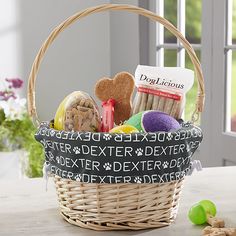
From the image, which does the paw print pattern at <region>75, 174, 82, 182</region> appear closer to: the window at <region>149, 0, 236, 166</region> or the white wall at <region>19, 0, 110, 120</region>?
the window at <region>149, 0, 236, 166</region>

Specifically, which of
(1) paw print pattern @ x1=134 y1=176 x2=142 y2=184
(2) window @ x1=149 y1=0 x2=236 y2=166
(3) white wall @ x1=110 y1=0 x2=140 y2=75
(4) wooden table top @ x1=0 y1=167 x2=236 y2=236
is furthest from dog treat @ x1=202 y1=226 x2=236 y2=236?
(3) white wall @ x1=110 y1=0 x2=140 y2=75

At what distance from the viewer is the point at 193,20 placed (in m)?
3.10

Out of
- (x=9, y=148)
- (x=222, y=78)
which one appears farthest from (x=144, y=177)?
(x=9, y=148)

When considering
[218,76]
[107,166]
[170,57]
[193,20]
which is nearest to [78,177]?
[107,166]

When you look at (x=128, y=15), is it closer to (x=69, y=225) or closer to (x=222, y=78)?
(x=222, y=78)

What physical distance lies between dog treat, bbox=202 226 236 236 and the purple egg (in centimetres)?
20

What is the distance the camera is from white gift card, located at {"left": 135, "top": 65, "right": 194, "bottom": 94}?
1.25 m

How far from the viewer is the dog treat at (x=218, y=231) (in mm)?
1081

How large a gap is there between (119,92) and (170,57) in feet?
6.82

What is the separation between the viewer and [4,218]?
1.25 metres

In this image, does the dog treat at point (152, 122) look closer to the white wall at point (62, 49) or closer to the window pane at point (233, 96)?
the window pane at point (233, 96)

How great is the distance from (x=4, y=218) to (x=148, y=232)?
30cm

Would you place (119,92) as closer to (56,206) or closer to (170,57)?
(56,206)

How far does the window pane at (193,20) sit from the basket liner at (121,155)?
194 cm
